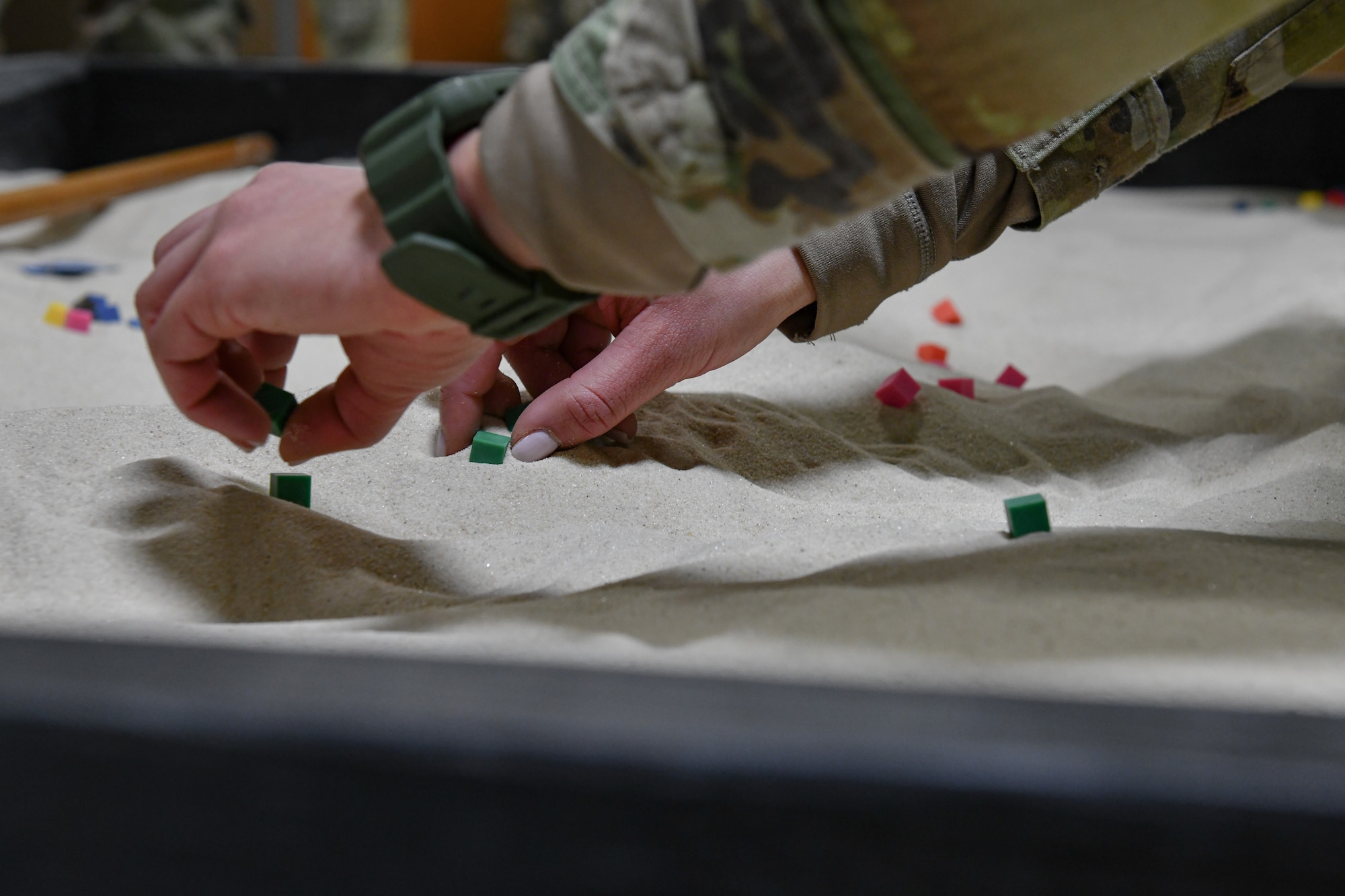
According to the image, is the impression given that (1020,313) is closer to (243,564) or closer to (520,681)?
(243,564)

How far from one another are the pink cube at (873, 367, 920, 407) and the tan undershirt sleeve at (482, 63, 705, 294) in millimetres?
706

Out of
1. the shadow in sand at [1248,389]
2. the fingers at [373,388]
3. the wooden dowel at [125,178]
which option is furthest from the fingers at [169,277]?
the wooden dowel at [125,178]

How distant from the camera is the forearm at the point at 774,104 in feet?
1.85

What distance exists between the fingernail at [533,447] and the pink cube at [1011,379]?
29.4 inches

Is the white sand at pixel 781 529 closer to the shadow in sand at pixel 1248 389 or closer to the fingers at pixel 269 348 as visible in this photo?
the shadow in sand at pixel 1248 389

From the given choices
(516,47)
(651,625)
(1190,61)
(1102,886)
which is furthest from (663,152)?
(516,47)

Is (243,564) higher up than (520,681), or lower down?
lower down

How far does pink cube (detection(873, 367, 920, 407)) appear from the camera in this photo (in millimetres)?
1291

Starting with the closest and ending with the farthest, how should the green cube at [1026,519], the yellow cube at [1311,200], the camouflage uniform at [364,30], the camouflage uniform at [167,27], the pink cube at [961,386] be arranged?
1. the green cube at [1026,519]
2. the pink cube at [961,386]
3. the yellow cube at [1311,200]
4. the camouflage uniform at [167,27]
5. the camouflage uniform at [364,30]

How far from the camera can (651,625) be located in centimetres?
66

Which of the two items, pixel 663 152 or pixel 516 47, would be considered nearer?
pixel 663 152

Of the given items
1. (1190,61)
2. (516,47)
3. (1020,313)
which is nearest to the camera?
(1190,61)

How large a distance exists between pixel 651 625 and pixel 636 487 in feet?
1.15

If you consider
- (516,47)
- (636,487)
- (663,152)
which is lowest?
(516,47)
